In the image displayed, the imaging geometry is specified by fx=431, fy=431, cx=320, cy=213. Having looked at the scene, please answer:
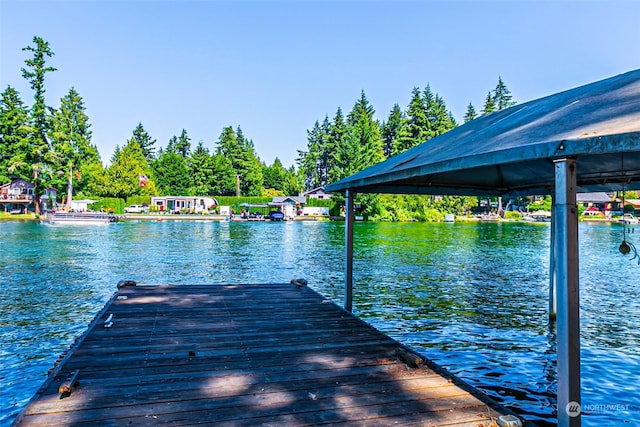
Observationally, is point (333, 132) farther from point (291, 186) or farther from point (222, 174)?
point (222, 174)

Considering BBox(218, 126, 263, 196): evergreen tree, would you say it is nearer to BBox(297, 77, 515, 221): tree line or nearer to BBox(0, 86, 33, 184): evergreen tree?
BBox(297, 77, 515, 221): tree line

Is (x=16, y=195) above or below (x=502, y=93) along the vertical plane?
below

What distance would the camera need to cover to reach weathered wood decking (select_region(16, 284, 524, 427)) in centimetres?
280

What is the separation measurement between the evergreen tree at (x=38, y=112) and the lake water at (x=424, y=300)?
2959 cm

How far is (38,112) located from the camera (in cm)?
4694

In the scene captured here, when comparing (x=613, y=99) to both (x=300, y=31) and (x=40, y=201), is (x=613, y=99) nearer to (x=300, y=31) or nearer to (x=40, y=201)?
(x=300, y=31)

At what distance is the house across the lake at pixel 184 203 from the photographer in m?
58.8

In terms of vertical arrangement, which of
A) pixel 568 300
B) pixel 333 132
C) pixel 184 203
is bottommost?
pixel 568 300

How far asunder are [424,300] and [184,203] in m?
54.1

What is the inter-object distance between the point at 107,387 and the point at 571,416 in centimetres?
319

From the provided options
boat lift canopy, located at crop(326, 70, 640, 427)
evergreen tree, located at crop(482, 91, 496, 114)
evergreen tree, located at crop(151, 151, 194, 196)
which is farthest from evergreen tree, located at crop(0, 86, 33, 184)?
evergreen tree, located at crop(482, 91, 496, 114)

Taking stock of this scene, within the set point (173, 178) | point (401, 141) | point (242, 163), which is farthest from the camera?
point (173, 178)

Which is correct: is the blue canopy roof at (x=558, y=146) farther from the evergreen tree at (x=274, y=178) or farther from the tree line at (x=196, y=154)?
the evergreen tree at (x=274, y=178)

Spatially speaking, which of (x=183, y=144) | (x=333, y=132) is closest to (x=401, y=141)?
(x=333, y=132)
